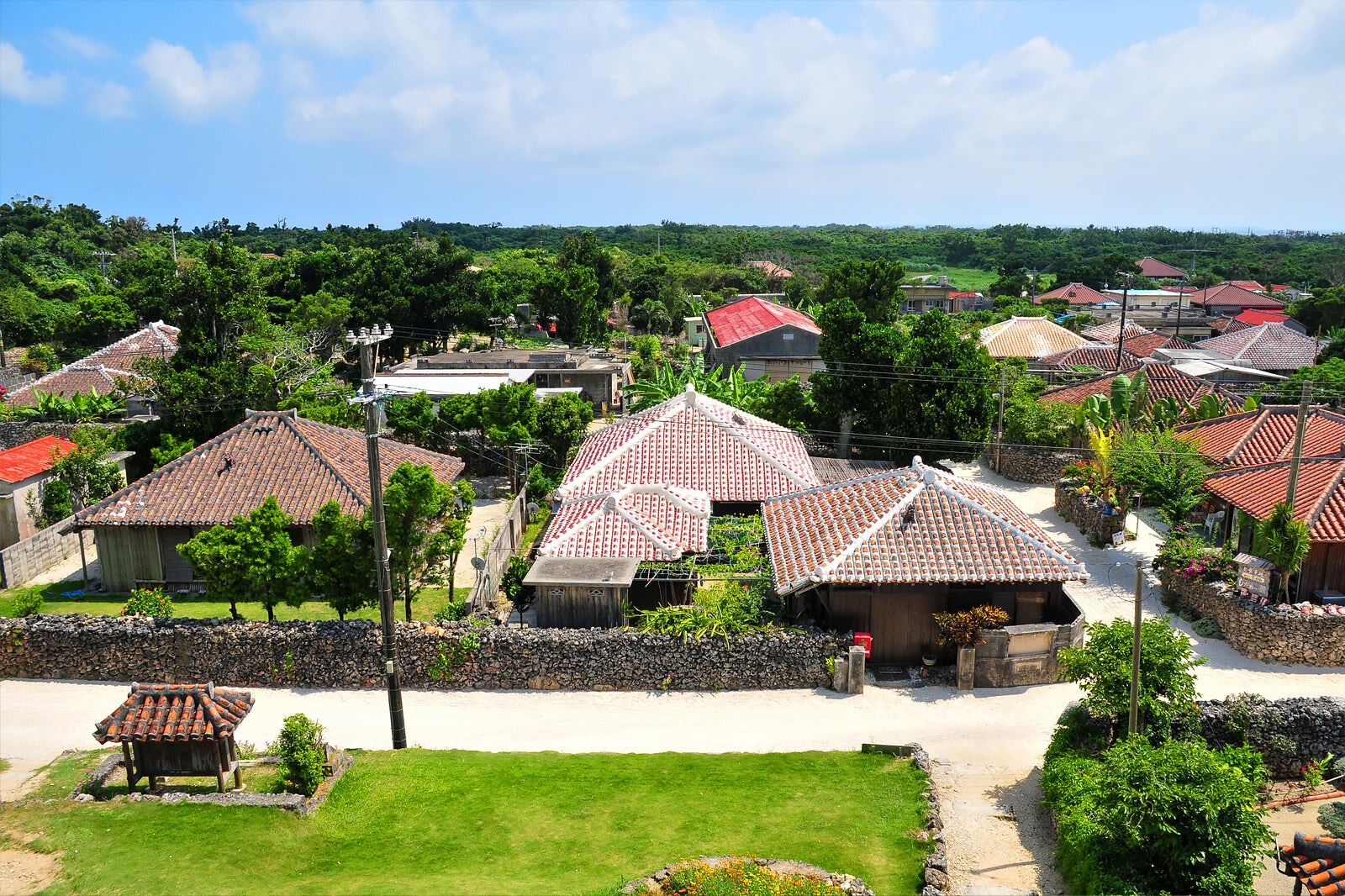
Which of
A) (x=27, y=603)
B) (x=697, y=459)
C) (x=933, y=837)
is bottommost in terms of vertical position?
(x=933, y=837)

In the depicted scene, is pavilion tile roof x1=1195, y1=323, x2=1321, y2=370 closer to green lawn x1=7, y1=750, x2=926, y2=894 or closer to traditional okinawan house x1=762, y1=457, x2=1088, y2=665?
traditional okinawan house x1=762, y1=457, x2=1088, y2=665

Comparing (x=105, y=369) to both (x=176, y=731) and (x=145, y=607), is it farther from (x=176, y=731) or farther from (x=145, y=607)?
(x=176, y=731)

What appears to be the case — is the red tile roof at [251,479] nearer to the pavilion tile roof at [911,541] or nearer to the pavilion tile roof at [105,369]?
the pavilion tile roof at [911,541]

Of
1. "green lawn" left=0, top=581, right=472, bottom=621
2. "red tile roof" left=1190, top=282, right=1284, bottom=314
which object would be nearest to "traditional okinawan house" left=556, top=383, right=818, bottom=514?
"green lawn" left=0, top=581, right=472, bottom=621

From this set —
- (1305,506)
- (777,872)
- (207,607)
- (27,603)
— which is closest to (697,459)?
(207,607)

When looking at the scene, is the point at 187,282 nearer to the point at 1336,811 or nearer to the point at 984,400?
the point at 984,400

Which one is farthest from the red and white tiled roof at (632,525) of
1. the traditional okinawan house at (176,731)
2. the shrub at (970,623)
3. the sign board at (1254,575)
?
the sign board at (1254,575)
